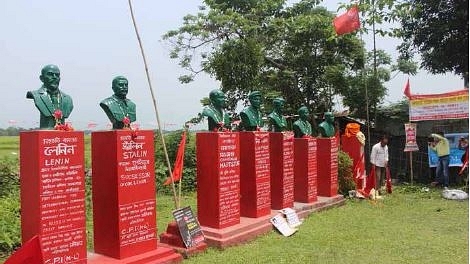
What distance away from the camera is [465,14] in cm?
1122

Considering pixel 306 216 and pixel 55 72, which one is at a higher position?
pixel 55 72

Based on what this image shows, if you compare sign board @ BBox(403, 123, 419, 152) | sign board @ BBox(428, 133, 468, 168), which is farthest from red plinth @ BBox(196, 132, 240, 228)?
sign board @ BBox(428, 133, 468, 168)

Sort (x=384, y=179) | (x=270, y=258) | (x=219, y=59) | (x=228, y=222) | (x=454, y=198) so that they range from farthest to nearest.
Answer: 1. (x=219, y=59)
2. (x=384, y=179)
3. (x=454, y=198)
4. (x=228, y=222)
5. (x=270, y=258)

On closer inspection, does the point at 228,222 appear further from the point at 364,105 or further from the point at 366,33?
the point at 364,105

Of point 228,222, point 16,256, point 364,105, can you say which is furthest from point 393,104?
point 16,256

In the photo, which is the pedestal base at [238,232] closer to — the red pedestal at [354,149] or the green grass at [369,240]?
the green grass at [369,240]

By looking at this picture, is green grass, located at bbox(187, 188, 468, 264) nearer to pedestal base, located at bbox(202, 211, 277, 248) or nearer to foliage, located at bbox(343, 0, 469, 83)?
pedestal base, located at bbox(202, 211, 277, 248)

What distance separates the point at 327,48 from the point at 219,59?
3.37 m

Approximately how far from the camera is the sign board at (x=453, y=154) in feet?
36.3

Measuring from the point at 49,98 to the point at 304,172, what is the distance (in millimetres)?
4798

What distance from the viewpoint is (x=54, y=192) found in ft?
12.6

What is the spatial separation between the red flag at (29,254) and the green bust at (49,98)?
9.57 feet

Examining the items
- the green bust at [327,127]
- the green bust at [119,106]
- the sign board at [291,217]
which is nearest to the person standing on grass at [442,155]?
the green bust at [327,127]

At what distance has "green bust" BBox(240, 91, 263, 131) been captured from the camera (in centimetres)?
643
